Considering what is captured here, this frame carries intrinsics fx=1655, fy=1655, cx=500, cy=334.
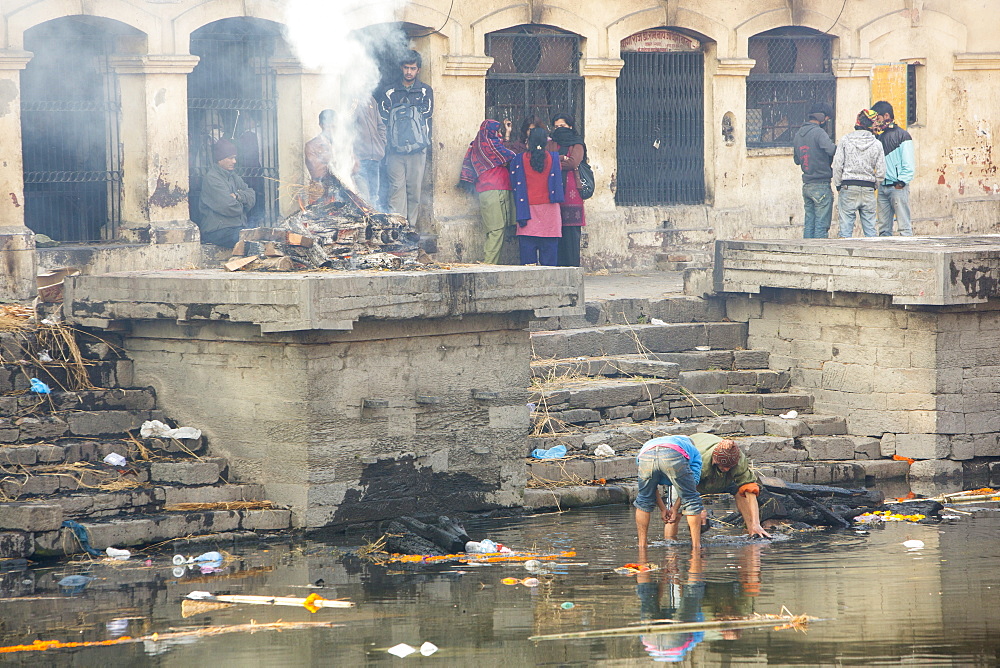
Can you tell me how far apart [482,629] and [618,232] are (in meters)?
11.6

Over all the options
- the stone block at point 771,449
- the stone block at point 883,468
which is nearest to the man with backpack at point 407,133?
the stone block at point 771,449

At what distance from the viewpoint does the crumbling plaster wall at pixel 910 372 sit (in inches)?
542

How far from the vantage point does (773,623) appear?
337 inches

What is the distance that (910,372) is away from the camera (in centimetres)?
1391

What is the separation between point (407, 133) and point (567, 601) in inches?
366

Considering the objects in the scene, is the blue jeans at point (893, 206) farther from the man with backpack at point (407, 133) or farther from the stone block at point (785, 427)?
the man with backpack at point (407, 133)

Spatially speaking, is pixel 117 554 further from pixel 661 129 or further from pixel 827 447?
pixel 661 129

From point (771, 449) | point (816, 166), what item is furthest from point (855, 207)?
point (771, 449)

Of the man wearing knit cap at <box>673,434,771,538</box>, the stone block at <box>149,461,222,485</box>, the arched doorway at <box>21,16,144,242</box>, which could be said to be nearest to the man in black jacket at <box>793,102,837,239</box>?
the arched doorway at <box>21,16,144,242</box>

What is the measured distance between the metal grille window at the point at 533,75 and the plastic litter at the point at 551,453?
745cm

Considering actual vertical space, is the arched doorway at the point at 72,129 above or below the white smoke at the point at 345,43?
below

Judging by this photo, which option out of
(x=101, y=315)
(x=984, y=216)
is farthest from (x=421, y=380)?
(x=984, y=216)

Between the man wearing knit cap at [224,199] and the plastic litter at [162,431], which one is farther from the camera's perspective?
the man wearing knit cap at [224,199]

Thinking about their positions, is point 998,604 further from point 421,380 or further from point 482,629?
point 421,380
